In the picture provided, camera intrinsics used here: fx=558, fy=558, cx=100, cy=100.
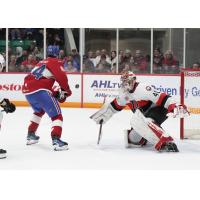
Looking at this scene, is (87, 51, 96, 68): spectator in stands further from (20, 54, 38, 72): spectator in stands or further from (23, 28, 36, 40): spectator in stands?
(23, 28, 36, 40): spectator in stands

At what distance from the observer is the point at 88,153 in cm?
552

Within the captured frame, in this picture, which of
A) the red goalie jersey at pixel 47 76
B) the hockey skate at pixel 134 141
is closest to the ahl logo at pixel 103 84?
the hockey skate at pixel 134 141

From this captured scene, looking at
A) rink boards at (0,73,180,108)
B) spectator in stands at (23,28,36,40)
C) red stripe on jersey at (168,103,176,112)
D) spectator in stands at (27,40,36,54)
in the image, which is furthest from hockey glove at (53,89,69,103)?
spectator in stands at (23,28,36,40)

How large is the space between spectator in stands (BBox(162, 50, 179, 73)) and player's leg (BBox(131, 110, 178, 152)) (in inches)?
223

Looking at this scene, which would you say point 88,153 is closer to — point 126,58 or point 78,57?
point 78,57

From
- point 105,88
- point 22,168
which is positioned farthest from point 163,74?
point 22,168

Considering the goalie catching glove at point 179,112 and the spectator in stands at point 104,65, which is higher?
the spectator in stands at point 104,65

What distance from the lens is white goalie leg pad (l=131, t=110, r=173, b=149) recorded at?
5441mm

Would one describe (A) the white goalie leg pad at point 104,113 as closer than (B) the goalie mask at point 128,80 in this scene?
No

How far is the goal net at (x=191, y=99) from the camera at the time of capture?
6570 millimetres

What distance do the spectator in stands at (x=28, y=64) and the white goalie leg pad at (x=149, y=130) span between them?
20.5 feet

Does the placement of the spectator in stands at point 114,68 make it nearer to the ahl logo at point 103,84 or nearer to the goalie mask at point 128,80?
the ahl logo at point 103,84

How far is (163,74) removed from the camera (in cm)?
1074

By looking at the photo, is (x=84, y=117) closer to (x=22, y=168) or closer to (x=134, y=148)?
(x=134, y=148)
